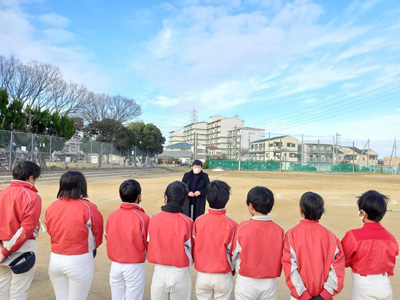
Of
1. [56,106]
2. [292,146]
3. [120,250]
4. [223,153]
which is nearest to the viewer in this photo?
[120,250]

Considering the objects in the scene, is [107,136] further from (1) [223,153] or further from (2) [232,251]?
(1) [223,153]

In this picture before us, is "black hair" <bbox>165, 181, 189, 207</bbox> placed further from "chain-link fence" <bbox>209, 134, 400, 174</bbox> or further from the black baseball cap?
"chain-link fence" <bbox>209, 134, 400, 174</bbox>

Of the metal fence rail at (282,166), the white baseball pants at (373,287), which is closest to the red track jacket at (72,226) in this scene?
the white baseball pants at (373,287)

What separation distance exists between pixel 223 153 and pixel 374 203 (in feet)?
318

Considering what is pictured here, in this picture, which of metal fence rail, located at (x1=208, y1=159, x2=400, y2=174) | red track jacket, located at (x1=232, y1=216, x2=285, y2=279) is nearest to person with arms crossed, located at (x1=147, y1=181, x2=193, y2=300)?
red track jacket, located at (x1=232, y1=216, x2=285, y2=279)

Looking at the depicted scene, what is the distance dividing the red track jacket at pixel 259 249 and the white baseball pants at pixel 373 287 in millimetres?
646

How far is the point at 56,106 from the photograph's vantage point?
32.6 meters

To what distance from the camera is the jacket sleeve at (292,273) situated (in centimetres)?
225

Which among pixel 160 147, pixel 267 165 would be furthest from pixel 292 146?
pixel 160 147

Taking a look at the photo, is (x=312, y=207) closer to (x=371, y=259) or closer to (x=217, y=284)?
(x=371, y=259)

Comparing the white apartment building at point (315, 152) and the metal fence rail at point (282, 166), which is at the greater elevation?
the white apartment building at point (315, 152)

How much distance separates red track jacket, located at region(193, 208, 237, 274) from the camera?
2484 mm

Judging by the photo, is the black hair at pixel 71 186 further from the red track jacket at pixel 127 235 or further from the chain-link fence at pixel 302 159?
the chain-link fence at pixel 302 159

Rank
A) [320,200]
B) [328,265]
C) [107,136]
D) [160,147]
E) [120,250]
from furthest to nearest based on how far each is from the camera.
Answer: [160,147] → [107,136] → [120,250] → [320,200] → [328,265]
